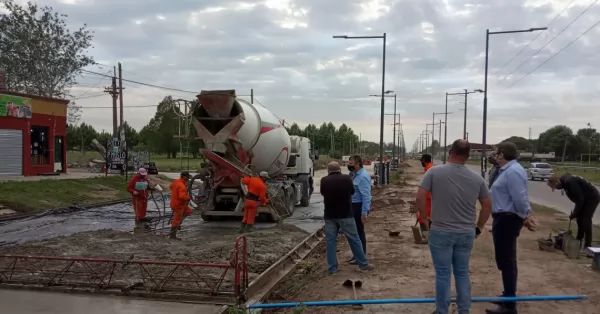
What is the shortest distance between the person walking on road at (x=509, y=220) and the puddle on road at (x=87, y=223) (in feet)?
27.7

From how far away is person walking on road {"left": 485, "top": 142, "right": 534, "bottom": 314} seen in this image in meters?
5.73

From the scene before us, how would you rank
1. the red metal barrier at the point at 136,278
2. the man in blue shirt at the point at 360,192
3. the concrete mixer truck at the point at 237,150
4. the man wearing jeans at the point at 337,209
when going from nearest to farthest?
the red metal barrier at the point at 136,278 < the man wearing jeans at the point at 337,209 < the man in blue shirt at the point at 360,192 < the concrete mixer truck at the point at 237,150

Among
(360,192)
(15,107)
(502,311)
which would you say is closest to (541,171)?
(360,192)

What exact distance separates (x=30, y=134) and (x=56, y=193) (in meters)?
9.30

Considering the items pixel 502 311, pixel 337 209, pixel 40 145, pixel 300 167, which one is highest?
pixel 40 145

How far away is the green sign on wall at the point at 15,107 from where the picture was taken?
26689 millimetres

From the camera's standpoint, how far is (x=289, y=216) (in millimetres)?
16734

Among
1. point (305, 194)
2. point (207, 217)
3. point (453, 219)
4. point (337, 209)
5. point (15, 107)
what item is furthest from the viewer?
point (15, 107)

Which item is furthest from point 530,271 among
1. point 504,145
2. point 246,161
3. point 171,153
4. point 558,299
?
point 171,153

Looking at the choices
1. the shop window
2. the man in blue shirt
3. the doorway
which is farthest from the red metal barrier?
the doorway

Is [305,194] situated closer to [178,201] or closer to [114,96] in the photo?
[178,201]

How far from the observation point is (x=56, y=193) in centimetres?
2147

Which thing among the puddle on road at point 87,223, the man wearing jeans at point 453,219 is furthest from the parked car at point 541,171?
the man wearing jeans at point 453,219

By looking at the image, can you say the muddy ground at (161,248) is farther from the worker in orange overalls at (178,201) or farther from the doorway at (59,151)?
the doorway at (59,151)
